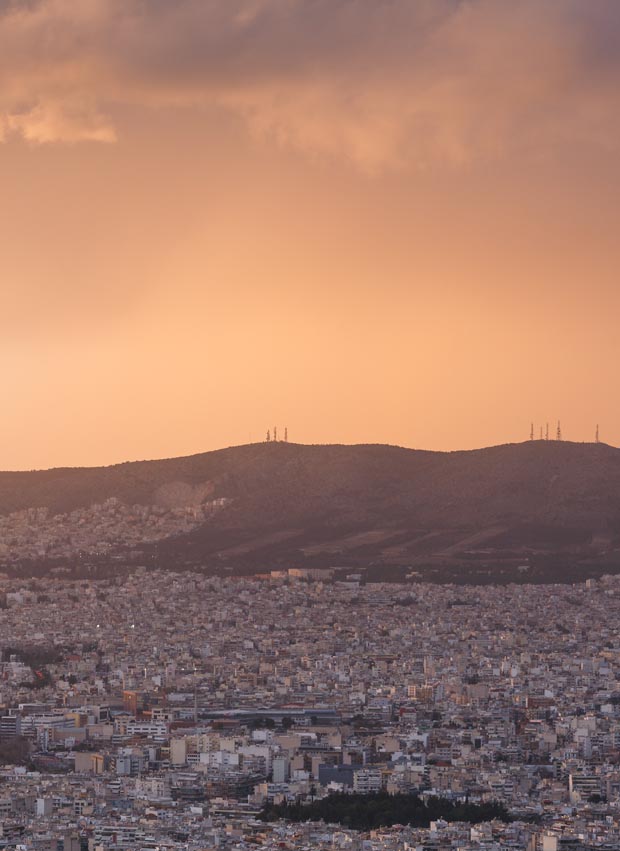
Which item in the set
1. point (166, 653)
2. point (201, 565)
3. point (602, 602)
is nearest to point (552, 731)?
point (166, 653)

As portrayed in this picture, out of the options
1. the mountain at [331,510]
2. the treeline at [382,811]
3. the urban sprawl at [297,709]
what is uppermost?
the mountain at [331,510]

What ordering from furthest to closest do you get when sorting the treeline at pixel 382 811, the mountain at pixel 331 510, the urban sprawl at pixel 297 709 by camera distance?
the mountain at pixel 331 510 → the treeline at pixel 382 811 → the urban sprawl at pixel 297 709

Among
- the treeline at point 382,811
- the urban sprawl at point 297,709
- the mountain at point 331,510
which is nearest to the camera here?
the urban sprawl at point 297,709

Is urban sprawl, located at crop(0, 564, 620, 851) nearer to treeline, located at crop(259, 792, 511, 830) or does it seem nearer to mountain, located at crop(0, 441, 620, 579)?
treeline, located at crop(259, 792, 511, 830)

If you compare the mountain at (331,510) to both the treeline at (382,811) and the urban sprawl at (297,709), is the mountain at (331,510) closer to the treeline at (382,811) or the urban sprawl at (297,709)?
the urban sprawl at (297,709)

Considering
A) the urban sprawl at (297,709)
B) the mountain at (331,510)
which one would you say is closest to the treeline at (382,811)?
the urban sprawl at (297,709)

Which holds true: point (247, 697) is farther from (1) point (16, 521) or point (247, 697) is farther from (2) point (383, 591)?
(1) point (16, 521)

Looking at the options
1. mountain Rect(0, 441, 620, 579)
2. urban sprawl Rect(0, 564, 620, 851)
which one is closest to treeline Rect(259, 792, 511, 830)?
urban sprawl Rect(0, 564, 620, 851)
